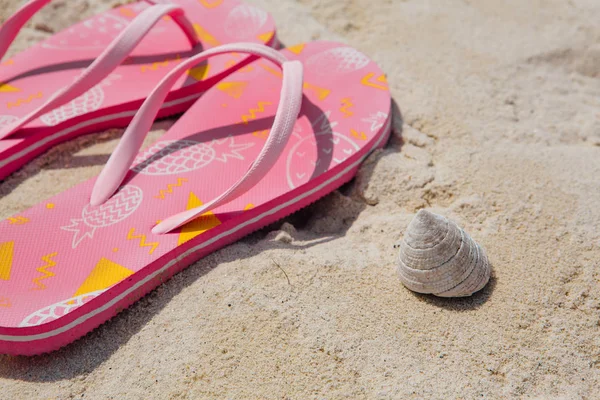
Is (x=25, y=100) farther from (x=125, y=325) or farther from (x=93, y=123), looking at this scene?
(x=125, y=325)

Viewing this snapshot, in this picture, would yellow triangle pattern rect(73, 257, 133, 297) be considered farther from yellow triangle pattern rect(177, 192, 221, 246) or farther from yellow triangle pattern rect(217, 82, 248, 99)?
yellow triangle pattern rect(217, 82, 248, 99)

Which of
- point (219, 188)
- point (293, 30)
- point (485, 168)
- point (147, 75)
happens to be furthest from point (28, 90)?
point (485, 168)

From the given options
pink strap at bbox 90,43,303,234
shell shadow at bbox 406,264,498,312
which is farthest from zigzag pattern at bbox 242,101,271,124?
shell shadow at bbox 406,264,498,312

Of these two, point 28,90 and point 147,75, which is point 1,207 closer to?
point 28,90

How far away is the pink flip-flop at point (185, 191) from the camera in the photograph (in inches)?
44.1

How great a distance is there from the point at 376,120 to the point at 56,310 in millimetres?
845

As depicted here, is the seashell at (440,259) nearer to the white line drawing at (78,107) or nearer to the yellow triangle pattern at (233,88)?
the yellow triangle pattern at (233,88)

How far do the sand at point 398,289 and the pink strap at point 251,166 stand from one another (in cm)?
13

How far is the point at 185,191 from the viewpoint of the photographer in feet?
4.35

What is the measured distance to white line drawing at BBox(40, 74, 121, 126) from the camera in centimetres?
155

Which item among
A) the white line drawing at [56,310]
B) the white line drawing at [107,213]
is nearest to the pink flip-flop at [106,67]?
the white line drawing at [107,213]

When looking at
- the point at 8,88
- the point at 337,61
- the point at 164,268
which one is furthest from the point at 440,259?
the point at 8,88

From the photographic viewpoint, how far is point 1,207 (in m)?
1.43

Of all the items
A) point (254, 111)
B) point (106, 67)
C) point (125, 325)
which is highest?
point (106, 67)
